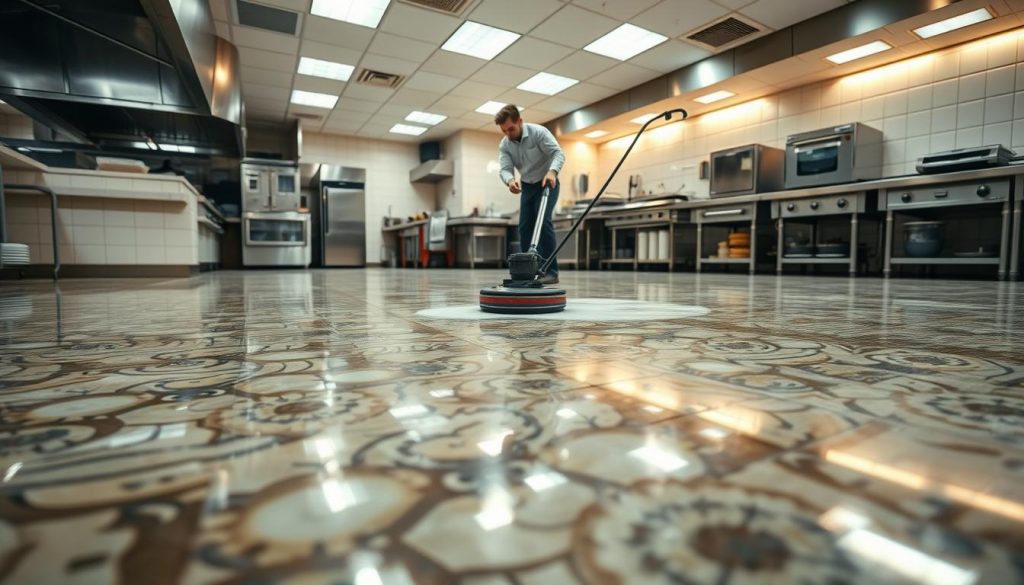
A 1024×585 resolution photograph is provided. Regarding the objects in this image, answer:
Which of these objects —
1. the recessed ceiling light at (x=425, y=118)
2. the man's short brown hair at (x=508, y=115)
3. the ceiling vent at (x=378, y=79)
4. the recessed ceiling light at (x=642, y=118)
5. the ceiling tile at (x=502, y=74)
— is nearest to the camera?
the man's short brown hair at (x=508, y=115)

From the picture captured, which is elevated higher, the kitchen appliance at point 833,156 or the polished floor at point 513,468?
the kitchen appliance at point 833,156

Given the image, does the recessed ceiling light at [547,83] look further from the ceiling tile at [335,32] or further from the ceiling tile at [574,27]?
the ceiling tile at [335,32]

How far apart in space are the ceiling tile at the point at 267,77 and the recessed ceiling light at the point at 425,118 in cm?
199

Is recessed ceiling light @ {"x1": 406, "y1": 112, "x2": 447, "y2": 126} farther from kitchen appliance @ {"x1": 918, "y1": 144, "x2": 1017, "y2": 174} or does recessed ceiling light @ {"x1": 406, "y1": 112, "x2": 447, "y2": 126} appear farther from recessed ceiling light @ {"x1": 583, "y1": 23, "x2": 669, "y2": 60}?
kitchen appliance @ {"x1": 918, "y1": 144, "x2": 1017, "y2": 174}

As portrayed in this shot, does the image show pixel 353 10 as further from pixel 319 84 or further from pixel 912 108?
pixel 912 108

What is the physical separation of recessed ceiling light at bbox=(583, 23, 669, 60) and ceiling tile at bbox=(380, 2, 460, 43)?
1.55 m

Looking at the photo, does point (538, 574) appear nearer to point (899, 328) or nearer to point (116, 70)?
point (899, 328)

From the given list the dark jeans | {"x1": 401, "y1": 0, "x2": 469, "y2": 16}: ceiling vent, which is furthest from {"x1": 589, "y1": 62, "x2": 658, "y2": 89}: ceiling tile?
the dark jeans

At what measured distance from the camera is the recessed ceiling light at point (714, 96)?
6.32 m

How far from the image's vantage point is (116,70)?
329 cm

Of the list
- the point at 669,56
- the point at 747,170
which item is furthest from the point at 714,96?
the point at 747,170

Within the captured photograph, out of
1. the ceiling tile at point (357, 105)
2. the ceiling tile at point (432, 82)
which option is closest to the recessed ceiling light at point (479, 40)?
the ceiling tile at point (432, 82)

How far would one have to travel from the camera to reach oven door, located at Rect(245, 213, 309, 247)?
330 inches

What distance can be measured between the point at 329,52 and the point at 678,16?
375 centimetres
